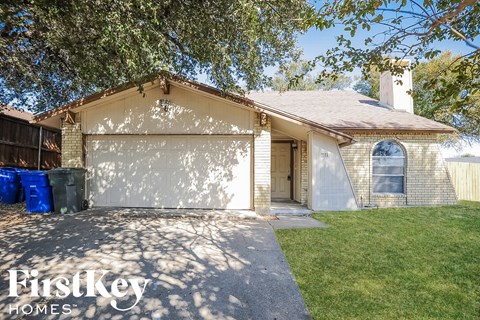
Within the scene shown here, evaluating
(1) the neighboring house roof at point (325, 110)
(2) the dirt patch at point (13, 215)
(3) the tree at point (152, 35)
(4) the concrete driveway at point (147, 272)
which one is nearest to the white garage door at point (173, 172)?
(1) the neighboring house roof at point (325, 110)

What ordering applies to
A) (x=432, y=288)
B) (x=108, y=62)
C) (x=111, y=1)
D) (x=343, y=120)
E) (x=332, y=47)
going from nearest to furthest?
1. (x=432, y=288)
2. (x=332, y=47)
3. (x=111, y=1)
4. (x=108, y=62)
5. (x=343, y=120)

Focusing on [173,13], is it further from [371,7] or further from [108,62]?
[371,7]

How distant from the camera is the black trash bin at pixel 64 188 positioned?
298 inches

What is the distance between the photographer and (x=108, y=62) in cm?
678

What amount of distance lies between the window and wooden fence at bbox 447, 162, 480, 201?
5481mm

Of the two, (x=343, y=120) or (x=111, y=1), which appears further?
(x=343, y=120)

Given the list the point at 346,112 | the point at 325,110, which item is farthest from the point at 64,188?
the point at 346,112

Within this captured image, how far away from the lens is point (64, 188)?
765cm

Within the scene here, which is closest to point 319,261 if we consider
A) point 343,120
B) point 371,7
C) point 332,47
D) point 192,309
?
point 192,309

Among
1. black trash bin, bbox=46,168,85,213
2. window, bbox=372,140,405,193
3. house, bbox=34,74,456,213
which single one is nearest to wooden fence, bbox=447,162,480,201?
window, bbox=372,140,405,193

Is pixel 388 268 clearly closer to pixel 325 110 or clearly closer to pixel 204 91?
pixel 204 91

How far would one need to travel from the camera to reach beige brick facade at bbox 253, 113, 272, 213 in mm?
8031

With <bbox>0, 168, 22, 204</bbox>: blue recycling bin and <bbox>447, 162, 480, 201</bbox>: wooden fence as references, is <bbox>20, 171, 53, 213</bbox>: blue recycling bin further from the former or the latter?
<bbox>447, 162, 480, 201</bbox>: wooden fence

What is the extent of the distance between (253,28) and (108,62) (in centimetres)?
402
